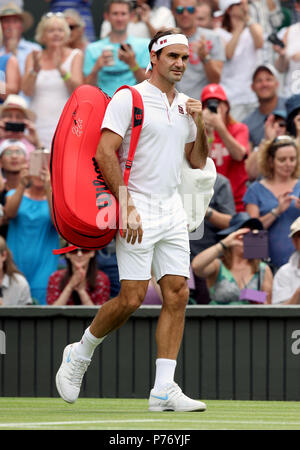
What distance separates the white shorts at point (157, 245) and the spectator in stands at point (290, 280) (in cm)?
237

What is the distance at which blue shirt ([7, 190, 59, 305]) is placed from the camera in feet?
32.2

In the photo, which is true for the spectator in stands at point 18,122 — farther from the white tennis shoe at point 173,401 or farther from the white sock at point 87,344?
the white tennis shoe at point 173,401

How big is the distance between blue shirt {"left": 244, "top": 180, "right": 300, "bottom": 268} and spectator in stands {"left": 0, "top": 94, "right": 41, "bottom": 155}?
258 centimetres

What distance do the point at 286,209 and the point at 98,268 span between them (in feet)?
5.65

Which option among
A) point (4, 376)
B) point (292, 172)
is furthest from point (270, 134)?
point (4, 376)

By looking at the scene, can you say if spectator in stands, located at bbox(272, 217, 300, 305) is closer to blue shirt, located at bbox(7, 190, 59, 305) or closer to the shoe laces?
blue shirt, located at bbox(7, 190, 59, 305)

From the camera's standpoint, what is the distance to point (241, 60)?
40.0 ft

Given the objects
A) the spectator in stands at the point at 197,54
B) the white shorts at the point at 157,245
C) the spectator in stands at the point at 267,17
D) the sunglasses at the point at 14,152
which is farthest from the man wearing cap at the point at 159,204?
the spectator in stands at the point at 267,17

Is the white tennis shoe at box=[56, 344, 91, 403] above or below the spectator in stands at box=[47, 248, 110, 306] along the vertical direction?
below

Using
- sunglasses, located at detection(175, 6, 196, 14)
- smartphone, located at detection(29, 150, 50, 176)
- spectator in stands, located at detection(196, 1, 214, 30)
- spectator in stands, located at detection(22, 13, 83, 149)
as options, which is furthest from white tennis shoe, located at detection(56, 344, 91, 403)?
spectator in stands, located at detection(196, 1, 214, 30)

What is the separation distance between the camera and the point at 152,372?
8.45m

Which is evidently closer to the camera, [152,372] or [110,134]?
[110,134]

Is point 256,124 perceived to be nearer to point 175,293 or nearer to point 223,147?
point 223,147
